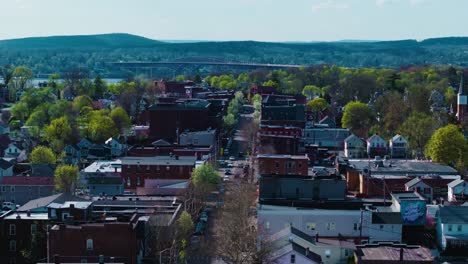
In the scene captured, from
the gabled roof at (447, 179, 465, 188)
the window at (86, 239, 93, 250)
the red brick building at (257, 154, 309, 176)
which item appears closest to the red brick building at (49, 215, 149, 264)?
the window at (86, 239, 93, 250)

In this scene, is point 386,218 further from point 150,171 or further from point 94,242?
point 150,171

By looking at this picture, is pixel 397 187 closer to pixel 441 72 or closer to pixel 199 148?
pixel 199 148

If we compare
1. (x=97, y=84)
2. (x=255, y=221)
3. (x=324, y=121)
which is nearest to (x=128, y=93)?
(x=97, y=84)

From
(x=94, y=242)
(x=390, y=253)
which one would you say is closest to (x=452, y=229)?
(x=390, y=253)

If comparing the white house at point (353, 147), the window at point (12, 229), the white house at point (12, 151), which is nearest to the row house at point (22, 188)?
the window at point (12, 229)

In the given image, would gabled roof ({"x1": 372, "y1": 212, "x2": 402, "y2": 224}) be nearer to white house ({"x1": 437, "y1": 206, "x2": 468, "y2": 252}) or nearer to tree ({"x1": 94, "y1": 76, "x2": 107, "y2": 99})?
white house ({"x1": 437, "y1": 206, "x2": 468, "y2": 252})

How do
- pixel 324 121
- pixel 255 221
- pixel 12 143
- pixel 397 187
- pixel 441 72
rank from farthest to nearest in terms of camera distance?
pixel 441 72 → pixel 324 121 → pixel 12 143 → pixel 397 187 → pixel 255 221
